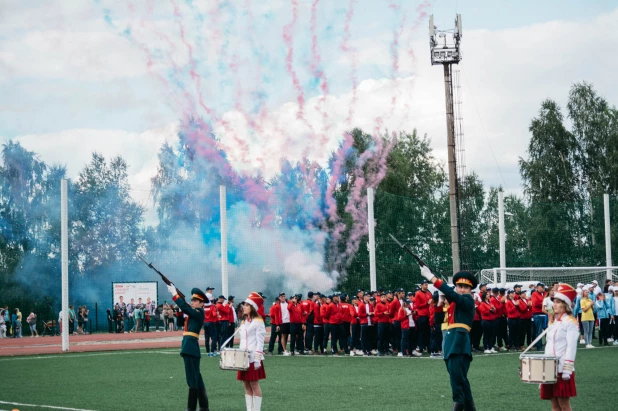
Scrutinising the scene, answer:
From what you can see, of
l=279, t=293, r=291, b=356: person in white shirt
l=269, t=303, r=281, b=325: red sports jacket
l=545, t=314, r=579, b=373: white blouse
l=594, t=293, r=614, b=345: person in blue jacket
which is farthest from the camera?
l=269, t=303, r=281, b=325: red sports jacket

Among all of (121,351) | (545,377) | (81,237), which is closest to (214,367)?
Result: (121,351)

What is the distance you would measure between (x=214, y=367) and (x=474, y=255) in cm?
2541

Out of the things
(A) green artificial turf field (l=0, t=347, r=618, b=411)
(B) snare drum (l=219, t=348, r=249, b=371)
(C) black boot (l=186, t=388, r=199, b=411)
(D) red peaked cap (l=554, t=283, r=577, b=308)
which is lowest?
(A) green artificial turf field (l=0, t=347, r=618, b=411)

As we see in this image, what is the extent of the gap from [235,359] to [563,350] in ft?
14.5

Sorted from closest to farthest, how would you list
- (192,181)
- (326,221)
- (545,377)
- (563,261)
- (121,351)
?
(545,377), (121,351), (563,261), (326,221), (192,181)

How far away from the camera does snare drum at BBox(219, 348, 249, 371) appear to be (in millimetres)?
11086

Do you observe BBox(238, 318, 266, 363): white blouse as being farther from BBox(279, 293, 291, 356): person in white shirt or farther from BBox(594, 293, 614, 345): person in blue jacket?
BBox(594, 293, 614, 345): person in blue jacket

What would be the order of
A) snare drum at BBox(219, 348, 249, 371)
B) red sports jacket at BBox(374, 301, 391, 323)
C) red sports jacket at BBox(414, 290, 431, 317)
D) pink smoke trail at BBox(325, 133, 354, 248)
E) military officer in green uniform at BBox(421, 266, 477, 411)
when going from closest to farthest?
1. military officer in green uniform at BBox(421, 266, 477, 411)
2. snare drum at BBox(219, 348, 249, 371)
3. red sports jacket at BBox(414, 290, 431, 317)
4. red sports jacket at BBox(374, 301, 391, 323)
5. pink smoke trail at BBox(325, 133, 354, 248)

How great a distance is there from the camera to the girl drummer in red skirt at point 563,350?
921cm

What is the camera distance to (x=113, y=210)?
57438 mm

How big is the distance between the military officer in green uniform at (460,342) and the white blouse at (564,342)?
3.66 feet

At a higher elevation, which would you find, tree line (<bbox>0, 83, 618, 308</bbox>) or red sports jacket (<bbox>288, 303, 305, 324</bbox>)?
tree line (<bbox>0, 83, 618, 308</bbox>)

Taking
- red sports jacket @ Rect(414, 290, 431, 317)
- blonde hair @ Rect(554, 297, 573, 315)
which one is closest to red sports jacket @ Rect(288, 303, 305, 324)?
red sports jacket @ Rect(414, 290, 431, 317)

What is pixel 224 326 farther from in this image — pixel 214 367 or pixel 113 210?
pixel 113 210
